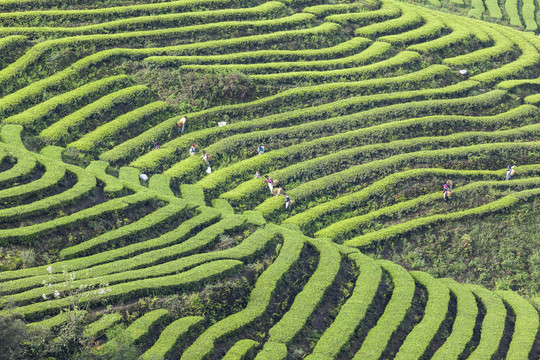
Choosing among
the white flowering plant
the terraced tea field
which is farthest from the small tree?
the terraced tea field

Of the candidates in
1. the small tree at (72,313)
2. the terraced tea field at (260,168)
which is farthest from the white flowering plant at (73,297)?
the terraced tea field at (260,168)

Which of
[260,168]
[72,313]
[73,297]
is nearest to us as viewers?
[72,313]

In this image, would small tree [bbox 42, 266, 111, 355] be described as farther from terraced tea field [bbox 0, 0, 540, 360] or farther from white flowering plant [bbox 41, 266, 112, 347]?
terraced tea field [bbox 0, 0, 540, 360]

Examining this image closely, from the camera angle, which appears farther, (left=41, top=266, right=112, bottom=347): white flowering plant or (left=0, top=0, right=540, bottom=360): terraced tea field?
(left=0, top=0, right=540, bottom=360): terraced tea field

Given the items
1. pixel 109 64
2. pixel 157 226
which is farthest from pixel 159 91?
pixel 157 226

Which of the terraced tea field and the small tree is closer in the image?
the small tree

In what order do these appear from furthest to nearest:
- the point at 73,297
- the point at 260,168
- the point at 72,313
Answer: the point at 260,168, the point at 73,297, the point at 72,313

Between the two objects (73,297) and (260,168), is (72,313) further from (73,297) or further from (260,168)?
(260,168)

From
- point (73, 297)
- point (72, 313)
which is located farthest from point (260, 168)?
point (72, 313)

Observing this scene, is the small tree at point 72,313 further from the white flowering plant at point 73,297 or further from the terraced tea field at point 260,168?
the terraced tea field at point 260,168
